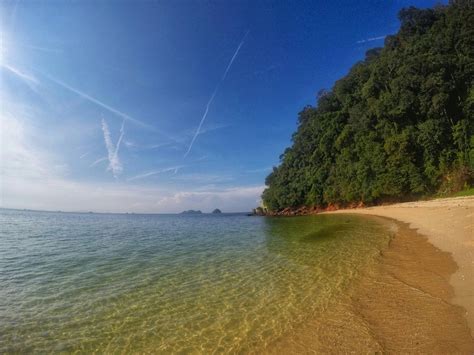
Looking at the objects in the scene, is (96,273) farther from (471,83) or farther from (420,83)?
(471,83)

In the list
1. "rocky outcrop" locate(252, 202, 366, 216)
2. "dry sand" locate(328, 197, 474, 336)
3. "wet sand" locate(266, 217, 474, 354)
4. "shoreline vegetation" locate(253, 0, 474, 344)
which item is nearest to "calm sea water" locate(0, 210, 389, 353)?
"wet sand" locate(266, 217, 474, 354)

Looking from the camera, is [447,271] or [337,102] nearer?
[447,271]

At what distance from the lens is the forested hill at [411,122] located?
34.7m

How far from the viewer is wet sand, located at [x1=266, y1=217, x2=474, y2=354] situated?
4.38 m

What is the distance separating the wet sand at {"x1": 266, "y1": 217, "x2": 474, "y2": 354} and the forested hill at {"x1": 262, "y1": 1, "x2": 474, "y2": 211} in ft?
111

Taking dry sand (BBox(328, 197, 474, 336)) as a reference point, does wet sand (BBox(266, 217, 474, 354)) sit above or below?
below

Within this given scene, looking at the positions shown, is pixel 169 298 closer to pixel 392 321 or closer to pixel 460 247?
pixel 392 321

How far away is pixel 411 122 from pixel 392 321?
149 feet

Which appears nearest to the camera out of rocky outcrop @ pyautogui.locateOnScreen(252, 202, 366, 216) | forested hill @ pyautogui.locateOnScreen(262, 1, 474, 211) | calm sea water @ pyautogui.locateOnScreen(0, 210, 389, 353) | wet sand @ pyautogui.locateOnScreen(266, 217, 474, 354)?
wet sand @ pyautogui.locateOnScreen(266, 217, 474, 354)

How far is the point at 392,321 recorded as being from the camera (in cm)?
524

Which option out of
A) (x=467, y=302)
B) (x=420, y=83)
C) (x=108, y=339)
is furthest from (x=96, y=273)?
(x=420, y=83)

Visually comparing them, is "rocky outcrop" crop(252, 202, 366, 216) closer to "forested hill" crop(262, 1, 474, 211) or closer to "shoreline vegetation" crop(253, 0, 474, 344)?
"shoreline vegetation" crop(253, 0, 474, 344)

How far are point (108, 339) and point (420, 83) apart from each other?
5011 cm

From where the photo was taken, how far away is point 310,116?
77.1 meters
